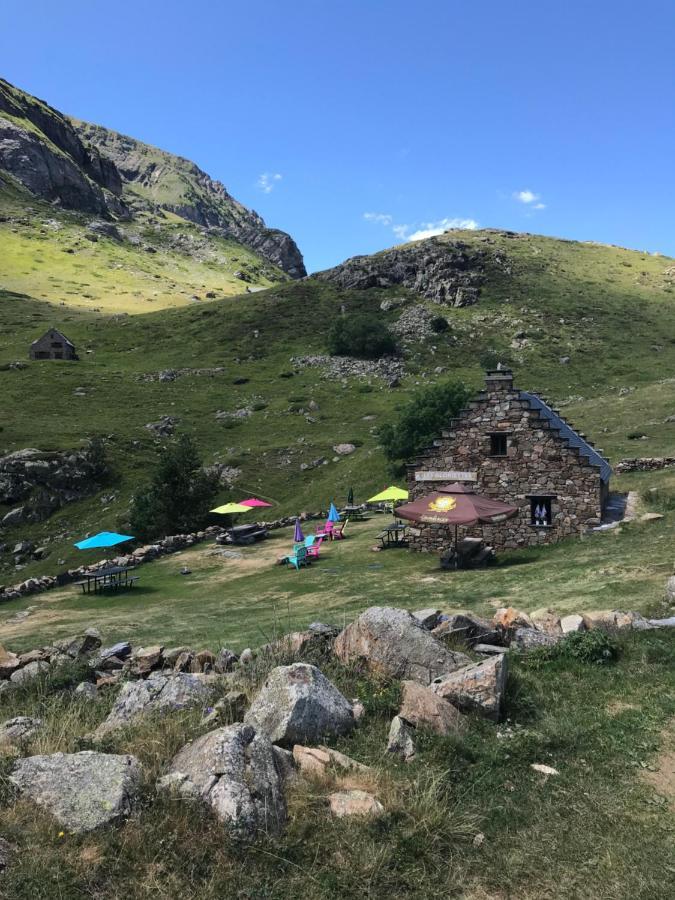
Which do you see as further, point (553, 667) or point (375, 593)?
point (375, 593)

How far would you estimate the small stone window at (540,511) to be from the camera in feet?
85.8

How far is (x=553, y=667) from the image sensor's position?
9570mm

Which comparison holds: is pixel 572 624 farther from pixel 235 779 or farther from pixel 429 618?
pixel 235 779

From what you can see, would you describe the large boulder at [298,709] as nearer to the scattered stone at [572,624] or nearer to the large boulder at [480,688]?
the large boulder at [480,688]

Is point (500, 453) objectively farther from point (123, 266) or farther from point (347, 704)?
point (123, 266)

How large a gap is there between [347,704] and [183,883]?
320cm

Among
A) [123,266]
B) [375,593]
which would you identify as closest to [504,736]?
[375,593]

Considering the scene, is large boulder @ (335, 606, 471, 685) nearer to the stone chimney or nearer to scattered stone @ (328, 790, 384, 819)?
scattered stone @ (328, 790, 384, 819)

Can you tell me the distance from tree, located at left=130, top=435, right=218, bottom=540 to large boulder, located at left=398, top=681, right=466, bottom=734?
32.8 metres

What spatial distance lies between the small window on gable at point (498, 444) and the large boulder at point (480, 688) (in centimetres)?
1951

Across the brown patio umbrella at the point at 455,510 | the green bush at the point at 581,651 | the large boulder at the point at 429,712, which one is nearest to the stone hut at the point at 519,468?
the brown patio umbrella at the point at 455,510

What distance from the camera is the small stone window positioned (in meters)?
26.1

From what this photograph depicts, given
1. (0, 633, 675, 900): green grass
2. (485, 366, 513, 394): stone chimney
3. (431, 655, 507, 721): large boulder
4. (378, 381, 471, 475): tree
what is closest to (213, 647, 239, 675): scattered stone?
(0, 633, 675, 900): green grass

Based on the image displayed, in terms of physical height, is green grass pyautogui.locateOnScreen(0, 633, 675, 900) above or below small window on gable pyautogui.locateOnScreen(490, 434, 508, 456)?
below
